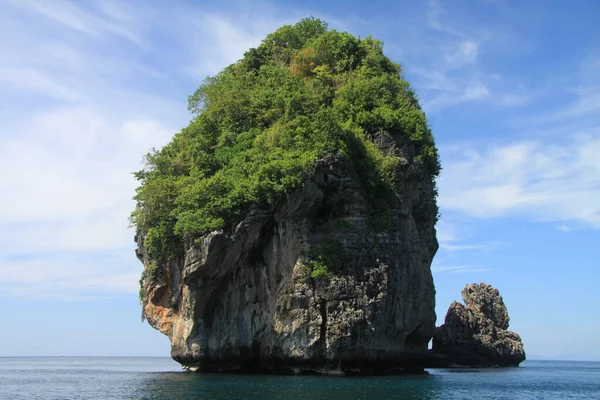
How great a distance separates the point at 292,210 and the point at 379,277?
6.14m

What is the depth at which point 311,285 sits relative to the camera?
31.2 meters

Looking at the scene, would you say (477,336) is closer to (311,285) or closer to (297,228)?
(311,285)

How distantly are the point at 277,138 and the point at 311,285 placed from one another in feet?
28.9

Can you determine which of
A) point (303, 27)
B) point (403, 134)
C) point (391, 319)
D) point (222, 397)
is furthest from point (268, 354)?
point (303, 27)

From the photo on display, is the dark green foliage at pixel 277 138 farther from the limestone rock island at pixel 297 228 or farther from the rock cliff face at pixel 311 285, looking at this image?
the rock cliff face at pixel 311 285

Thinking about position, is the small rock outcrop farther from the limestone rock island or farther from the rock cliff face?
the rock cliff face

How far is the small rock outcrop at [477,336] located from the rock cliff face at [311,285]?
849 inches

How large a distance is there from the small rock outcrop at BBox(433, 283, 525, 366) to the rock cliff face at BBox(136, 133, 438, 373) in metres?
21.6

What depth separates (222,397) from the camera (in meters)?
22.8

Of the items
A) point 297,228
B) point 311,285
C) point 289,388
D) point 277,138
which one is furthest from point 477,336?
point 289,388

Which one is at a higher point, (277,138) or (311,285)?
(277,138)

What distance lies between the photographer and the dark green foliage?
3256cm

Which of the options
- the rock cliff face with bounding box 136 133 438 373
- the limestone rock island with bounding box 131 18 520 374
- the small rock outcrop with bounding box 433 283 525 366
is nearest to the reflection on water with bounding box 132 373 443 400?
the rock cliff face with bounding box 136 133 438 373

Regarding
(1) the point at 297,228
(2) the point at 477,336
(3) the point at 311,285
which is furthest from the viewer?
(2) the point at 477,336
